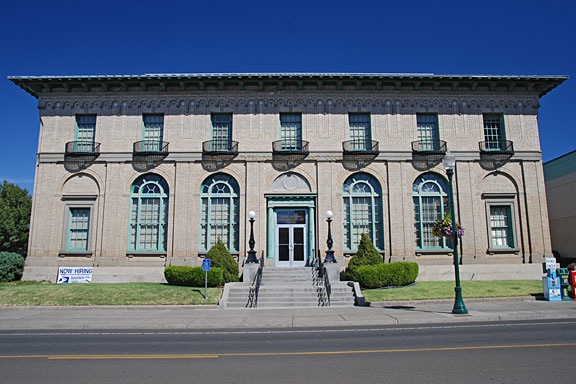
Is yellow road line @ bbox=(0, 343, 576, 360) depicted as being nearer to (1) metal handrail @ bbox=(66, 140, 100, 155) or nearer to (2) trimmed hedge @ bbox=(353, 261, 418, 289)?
(2) trimmed hedge @ bbox=(353, 261, 418, 289)

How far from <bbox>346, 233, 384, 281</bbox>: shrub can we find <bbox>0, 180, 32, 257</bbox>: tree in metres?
24.5

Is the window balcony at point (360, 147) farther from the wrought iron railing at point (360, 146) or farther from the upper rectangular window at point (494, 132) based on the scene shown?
the upper rectangular window at point (494, 132)

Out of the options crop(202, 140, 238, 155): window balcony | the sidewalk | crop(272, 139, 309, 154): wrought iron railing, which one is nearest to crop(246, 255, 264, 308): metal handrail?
the sidewalk

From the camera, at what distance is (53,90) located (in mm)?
25438

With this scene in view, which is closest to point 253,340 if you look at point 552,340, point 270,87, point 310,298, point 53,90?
point 552,340

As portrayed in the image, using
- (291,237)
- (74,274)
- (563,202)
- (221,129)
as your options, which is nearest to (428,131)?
(291,237)

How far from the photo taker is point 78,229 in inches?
957

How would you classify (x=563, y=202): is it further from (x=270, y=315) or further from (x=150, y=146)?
(x=150, y=146)

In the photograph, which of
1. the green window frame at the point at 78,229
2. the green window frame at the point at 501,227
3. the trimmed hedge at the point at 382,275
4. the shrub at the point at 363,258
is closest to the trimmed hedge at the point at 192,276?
the green window frame at the point at 78,229

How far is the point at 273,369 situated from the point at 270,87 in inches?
813

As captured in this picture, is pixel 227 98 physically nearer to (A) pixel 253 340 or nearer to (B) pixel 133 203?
(B) pixel 133 203

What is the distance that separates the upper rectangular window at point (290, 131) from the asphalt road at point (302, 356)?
15.0 metres

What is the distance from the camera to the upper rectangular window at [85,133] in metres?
25.0

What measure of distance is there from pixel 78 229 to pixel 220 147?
9.62m
